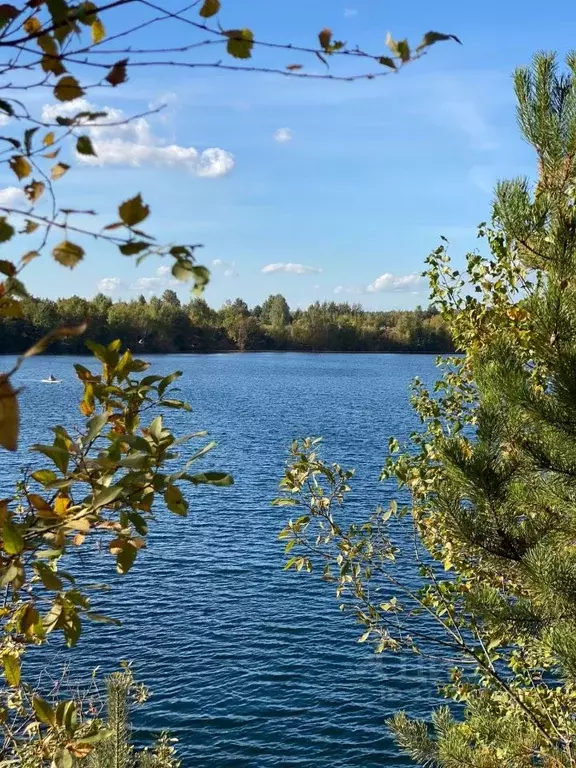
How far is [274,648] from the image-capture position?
14.0 m

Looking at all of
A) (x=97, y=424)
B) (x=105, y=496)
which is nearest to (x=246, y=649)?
(x=97, y=424)

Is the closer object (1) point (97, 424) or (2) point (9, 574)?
(2) point (9, 574)

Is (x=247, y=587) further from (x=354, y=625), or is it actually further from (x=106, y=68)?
(x=106, y=68)

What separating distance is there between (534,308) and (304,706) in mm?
9389

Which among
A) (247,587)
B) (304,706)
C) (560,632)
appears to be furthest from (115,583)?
(560,632)

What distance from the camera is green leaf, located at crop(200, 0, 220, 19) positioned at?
1.40m

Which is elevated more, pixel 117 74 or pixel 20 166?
pixel 117 74

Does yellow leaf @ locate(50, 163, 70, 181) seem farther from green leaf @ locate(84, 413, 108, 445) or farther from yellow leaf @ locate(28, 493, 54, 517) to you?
yellow leaf @ locate(28, 493, 54, 517)

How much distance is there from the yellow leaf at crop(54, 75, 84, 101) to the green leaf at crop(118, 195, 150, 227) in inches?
11.0

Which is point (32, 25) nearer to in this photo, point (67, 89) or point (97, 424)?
point (67, 89)

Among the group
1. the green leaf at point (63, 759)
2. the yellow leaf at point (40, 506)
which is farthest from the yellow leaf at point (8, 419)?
the green leaf at point (63, 759)

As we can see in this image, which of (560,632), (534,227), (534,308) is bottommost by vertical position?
(560,632)

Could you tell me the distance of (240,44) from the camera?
1359 millimetres

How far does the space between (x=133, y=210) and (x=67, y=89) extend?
1.02 feet
